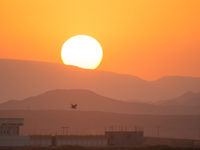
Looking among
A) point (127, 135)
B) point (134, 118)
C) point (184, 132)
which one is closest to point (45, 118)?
point (134, 118)

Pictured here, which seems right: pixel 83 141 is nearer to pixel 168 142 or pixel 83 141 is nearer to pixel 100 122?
pixel 168 142

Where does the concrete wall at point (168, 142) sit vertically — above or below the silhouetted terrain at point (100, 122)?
below

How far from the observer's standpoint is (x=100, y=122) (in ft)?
563

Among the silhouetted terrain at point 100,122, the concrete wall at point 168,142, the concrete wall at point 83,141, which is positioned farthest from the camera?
the silhouetted terrain at point 100,122

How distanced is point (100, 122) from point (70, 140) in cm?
7778

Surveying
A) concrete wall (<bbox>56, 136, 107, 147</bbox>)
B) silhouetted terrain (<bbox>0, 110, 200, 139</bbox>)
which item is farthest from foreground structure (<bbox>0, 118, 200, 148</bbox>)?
silhouetted terrain (<bbox>0, 110, 200, 139</bbox>)

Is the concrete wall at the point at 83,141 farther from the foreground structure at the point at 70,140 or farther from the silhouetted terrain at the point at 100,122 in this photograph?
the silhouetted terrain at the point at 100,122

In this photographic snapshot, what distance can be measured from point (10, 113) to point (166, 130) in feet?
145

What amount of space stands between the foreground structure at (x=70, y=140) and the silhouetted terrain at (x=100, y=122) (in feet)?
173

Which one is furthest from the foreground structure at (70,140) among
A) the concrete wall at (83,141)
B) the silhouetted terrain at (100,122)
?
the silhouetted terrain at (100,122)

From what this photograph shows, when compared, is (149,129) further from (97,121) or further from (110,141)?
(110,141)

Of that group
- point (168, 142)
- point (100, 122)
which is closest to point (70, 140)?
point (168, 142)

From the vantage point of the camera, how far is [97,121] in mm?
172375

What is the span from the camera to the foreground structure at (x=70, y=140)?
8269 centimetres
